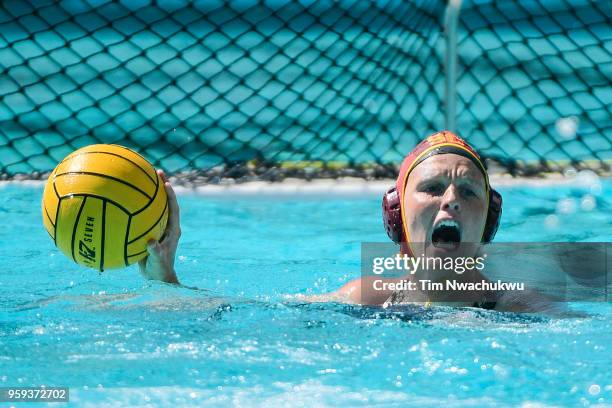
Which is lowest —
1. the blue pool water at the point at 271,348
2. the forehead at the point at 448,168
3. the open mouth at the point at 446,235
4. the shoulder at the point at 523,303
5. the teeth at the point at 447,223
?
the blue pool water at the point at 271,348

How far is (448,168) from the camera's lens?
3.25 m

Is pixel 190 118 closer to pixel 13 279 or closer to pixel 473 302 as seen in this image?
pixel 13 279

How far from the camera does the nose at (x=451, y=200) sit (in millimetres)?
3172

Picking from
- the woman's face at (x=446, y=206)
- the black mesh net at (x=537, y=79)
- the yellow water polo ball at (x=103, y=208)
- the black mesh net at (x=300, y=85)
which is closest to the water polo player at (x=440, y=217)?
the woman's face at (x=446, y=206)

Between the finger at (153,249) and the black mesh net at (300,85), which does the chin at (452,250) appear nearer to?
the finger at (153,249)

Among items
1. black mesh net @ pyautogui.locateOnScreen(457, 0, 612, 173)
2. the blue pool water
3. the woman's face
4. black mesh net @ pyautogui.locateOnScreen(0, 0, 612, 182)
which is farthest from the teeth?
black mesh net @ pyautogui.locateOnScreen(457, 0, 612, 173)

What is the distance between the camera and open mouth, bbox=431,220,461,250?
10.4 ft

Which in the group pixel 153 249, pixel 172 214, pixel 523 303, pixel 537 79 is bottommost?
pixel 523 303

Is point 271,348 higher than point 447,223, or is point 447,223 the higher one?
point 447,223

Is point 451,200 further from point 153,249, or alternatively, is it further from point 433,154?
point 153,249

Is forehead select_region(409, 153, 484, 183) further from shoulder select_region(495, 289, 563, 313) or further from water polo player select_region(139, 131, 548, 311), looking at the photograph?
shoulder select_region(495, 289, 563, 313)

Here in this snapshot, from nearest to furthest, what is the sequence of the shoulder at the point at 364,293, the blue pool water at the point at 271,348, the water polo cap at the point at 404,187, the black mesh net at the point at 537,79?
1. the blue pool water at the point at 271,348
2. the water polo cap at the point at 404,187
3. the shoulder at the point at 364,293
4. the black mesh net at the point at 537,79

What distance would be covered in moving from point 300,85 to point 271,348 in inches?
173

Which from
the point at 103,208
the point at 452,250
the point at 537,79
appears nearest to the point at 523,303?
the point at 452,250
